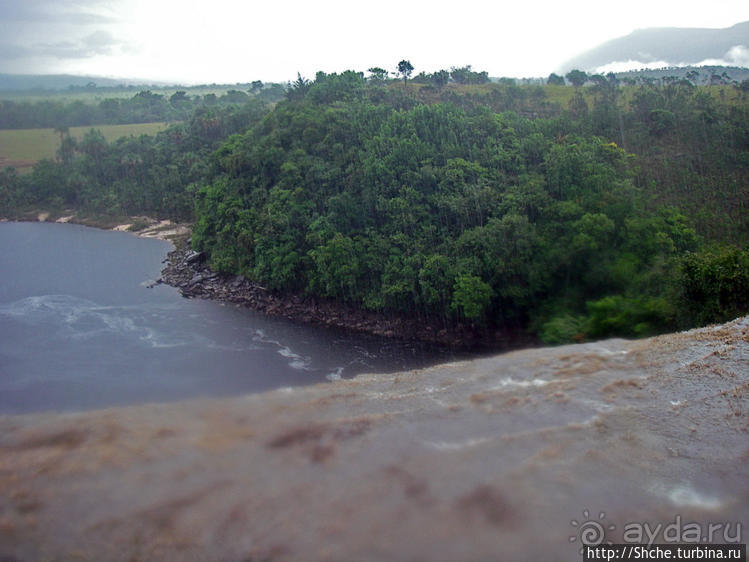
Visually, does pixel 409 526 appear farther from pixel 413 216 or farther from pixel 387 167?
pixel 387 167

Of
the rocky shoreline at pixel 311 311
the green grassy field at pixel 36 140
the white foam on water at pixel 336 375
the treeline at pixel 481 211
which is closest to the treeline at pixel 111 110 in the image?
the green grassy field at pixel 36 140

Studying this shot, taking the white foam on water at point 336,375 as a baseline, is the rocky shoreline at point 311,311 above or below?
above

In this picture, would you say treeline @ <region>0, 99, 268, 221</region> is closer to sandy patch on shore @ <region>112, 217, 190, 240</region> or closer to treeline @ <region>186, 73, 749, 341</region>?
sandy patch on shore @ <region>112, 217, 190, 240</region>

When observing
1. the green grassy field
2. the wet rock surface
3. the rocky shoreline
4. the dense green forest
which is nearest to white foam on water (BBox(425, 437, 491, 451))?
the wet rock surface

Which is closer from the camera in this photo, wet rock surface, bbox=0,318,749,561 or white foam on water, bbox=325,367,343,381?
wet rock surface, bbox=0,318,749,561

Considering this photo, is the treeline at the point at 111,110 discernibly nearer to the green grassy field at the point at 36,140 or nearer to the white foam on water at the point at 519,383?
the green grassy field at the point at 36,140
